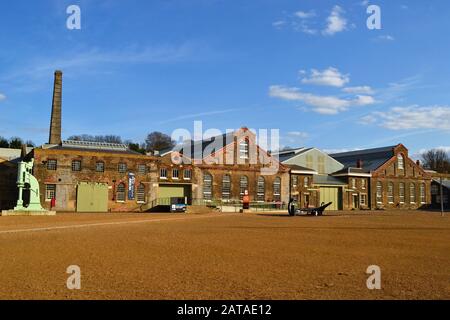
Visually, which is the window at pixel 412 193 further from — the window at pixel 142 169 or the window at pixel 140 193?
the window at pixel 140 193

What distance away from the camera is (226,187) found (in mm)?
56719

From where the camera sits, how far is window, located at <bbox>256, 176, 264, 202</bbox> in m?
58.5

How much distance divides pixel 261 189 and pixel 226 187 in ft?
15.9

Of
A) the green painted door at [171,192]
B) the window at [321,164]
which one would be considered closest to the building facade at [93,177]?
the green painted door at [171,192]

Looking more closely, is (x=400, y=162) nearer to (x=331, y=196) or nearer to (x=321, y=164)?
(x=321, y=164)

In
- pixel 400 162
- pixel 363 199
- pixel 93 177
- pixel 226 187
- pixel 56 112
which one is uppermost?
pixel 56 112

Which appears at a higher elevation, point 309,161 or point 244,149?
point 244,149

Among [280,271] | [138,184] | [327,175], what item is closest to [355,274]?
[280,271]

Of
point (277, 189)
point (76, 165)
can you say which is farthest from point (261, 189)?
point (76, 165)

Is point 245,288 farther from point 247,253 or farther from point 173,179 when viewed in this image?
point 173,179

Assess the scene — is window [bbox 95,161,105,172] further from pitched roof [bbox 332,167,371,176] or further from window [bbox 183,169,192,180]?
pitched roof [bbox 332,167,371,176]

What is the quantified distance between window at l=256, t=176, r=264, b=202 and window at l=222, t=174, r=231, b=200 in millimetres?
3838

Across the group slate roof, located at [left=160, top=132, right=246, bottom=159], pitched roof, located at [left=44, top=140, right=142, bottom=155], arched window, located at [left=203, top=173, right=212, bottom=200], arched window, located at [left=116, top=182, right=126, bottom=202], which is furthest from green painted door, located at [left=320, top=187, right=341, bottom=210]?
arched window, located at [left=116, top=182, right=126, bottom=202]

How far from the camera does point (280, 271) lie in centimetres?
1039
